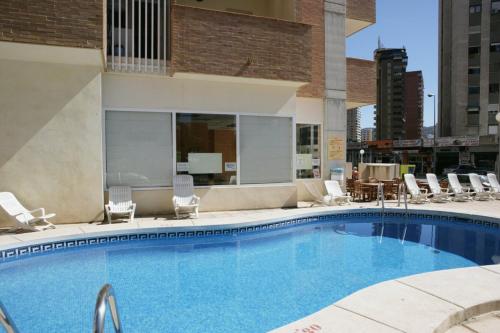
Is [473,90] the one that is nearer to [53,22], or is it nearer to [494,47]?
[494,47]

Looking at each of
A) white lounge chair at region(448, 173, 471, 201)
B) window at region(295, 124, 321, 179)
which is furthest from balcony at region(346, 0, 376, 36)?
white lounge chair at region(448, 173, 471, 201)

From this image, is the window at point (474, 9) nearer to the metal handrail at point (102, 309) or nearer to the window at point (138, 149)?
the window at point (138, 149)

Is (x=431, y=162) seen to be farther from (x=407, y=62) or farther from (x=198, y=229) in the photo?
(x=407, y=62)

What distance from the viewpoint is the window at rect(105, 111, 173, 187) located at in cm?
980

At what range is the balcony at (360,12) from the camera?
14008mm

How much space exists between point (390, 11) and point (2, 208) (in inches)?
871

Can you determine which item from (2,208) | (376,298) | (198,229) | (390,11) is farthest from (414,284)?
(390,11)

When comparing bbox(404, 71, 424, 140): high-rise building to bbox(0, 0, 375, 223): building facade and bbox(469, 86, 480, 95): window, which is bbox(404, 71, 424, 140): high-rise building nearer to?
bbox(469, 86, 480, 95): window

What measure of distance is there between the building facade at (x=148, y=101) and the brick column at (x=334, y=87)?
110cm

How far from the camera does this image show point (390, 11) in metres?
22.1

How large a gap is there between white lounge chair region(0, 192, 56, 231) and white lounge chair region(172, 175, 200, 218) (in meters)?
3.04

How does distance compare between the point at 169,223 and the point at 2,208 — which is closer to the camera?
the point at 2,208

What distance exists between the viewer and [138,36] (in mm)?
9906

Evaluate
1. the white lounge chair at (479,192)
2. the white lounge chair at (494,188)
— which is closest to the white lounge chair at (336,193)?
the white lounge chair at (479,192)
